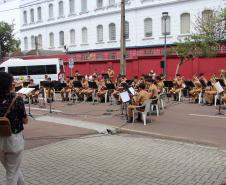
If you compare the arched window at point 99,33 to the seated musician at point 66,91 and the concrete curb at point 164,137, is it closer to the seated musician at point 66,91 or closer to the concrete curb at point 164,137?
the seated musician at point 66,91

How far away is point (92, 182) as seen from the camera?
22.9 ft

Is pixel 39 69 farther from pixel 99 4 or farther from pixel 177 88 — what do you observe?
pixel 177 88

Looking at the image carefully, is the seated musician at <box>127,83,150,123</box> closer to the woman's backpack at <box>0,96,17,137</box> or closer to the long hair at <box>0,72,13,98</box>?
the long hair at <box>0,72,13,98</box>

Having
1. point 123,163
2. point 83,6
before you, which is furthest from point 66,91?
point 83,6

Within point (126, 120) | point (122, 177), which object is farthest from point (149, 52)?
point (122, 177)

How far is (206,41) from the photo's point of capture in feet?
95.7

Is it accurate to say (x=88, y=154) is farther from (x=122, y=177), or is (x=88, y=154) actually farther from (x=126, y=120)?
(x=126, y=120)

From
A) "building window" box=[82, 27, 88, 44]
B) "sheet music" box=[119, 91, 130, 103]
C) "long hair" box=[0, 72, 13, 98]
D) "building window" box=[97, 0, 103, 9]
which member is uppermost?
"building window" box=[97, 0, 103, 9]

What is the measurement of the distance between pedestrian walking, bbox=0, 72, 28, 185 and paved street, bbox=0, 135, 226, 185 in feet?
5.34

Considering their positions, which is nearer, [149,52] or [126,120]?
[126,120]

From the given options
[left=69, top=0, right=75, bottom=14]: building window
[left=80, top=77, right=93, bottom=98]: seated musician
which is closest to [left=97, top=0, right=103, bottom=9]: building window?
[left=69, top=0, right=75, bottom=14]: building window

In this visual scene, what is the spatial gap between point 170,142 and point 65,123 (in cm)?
511

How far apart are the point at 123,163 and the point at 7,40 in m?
54.6

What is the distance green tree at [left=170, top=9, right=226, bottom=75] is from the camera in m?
29.3
